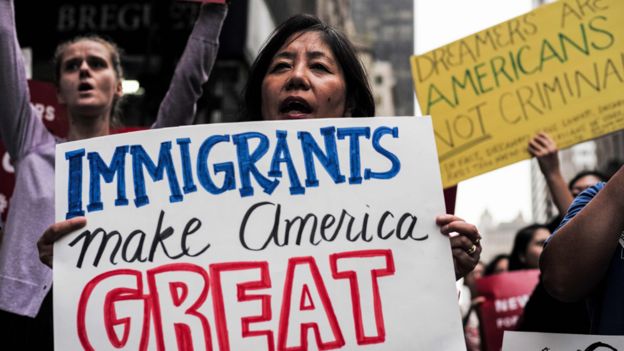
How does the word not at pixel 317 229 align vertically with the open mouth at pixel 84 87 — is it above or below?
below

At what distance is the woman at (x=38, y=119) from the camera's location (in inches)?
98.7

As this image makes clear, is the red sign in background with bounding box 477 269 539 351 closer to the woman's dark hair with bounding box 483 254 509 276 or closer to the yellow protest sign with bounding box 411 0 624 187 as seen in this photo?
the yellow protest sign with bounding box 411 0 624 187

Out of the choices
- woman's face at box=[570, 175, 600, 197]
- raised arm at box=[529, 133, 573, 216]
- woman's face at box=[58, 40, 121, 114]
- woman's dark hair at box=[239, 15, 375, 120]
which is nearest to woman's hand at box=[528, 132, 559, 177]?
raised arm at box=[529, 133, 573, 216]

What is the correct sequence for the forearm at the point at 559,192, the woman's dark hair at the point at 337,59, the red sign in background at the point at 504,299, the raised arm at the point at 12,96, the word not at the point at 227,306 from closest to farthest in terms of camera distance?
the word not at the point at 227,306 → the woman's dark hair at the point at 337,59 → the raised arm at the point at 12,96 → the forearm at the point at 559,192 → the red sign in background at the point at 504,299

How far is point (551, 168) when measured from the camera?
3363 mm

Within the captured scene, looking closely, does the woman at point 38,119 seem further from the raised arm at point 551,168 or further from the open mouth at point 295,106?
the raised arm at point 551,168

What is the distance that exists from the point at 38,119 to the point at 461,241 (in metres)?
1.51

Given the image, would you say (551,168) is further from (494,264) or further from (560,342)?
(494,264)

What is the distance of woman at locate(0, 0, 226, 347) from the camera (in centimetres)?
251

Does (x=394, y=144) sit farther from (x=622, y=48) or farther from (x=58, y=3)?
(x=58, y=3)

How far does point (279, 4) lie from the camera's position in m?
19.7

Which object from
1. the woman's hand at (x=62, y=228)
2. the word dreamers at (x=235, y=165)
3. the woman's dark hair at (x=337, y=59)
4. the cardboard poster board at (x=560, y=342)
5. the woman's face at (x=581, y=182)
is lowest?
the cardboard poster board at (x=560, y=342)

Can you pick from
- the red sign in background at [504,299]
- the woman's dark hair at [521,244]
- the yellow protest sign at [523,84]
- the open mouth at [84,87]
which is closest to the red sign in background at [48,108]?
the open mouth at [84,87]

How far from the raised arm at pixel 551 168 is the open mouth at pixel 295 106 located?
1.35 metres
